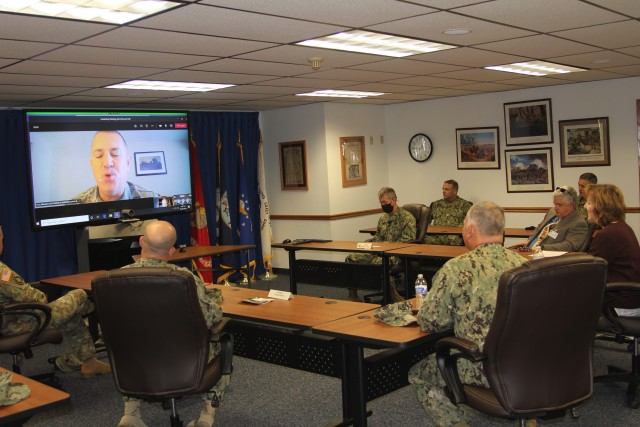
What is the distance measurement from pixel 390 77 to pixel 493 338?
4353 millimetres

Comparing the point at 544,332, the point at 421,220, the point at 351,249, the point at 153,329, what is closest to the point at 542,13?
the point at 544,332

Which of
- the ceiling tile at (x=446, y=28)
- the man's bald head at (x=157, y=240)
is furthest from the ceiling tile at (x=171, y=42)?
the man's bald head at (x=157, y=240)

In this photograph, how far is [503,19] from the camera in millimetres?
4156

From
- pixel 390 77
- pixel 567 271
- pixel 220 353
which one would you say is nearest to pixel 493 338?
pixel 567 271

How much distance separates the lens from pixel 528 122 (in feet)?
28.2

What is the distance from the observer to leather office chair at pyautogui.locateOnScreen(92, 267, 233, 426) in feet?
10.3

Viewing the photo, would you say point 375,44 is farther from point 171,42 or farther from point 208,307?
point 208,307

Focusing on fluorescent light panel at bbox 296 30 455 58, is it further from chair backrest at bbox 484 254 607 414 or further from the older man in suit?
chair backrest at bbox 484 254 607 414

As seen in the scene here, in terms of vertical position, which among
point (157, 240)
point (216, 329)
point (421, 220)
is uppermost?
point (157, 240)

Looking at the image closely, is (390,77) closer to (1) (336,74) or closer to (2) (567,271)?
(1) (336,74)

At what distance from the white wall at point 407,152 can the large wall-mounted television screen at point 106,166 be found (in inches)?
72.5

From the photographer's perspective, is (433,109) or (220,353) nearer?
(220,353)

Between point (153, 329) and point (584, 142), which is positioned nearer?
point (153, 329)

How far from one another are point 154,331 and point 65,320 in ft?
6.08
